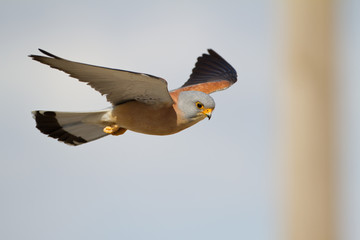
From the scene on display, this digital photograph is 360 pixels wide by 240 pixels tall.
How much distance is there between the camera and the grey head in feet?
18.8

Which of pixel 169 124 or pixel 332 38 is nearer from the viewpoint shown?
→ pixel 332 38

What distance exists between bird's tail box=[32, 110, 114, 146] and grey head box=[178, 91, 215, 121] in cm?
115

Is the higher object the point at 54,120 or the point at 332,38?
the point at 54,120

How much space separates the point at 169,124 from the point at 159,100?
0.86 ft

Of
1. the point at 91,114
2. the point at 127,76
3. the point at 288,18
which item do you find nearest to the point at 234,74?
the point at 91,114

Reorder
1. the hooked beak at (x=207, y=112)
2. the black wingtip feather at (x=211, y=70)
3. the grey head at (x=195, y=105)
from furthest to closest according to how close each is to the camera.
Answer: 1. the black wingtip feather at (x=211, y=70)
2. the hooked beak at (x=207, y=112)
3. the grey head at (x=195, y=105)

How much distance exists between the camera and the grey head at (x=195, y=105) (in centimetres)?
573

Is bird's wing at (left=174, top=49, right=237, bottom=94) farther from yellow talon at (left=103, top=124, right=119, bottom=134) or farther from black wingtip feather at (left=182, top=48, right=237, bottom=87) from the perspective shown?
yellow talon at (left=103, top=124, right=119, bottom=134)

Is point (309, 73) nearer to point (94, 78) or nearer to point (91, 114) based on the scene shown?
point (94, 78)

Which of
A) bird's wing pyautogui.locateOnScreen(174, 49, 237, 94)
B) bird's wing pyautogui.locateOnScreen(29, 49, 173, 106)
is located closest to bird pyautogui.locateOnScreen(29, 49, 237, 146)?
bird's wing pyautogui.locateOnScreen(29, 49, 173, 106)

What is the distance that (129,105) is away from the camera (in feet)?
18.7

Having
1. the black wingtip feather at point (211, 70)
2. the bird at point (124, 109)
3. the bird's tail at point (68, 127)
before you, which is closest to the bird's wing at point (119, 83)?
the bird at point (124, 109)

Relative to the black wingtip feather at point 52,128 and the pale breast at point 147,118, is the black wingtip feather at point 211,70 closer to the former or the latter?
the black wingtip feather at point 52,128

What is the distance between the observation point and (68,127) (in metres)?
6.59
